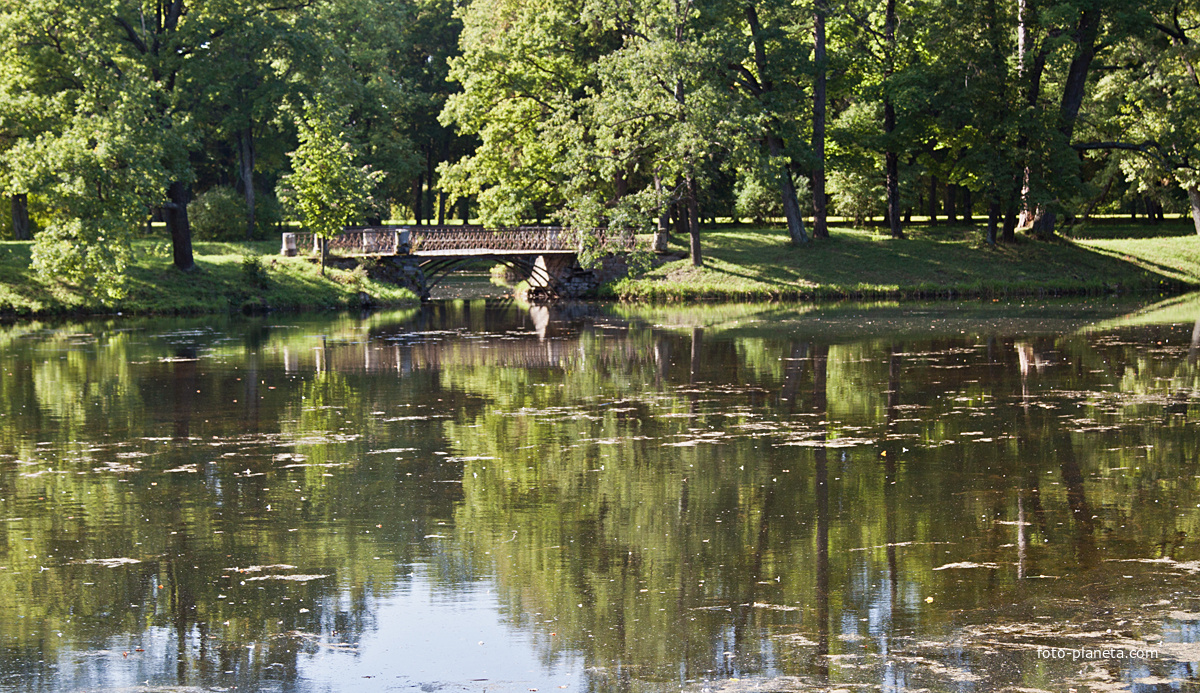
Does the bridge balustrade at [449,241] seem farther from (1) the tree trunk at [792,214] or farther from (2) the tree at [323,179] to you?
(1) the tree trunk at [792,214]

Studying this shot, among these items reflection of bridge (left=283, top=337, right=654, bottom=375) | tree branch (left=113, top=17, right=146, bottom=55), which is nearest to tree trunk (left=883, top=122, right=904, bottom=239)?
reflection of bridge (left=283, top=337, right=654, bottom=375)

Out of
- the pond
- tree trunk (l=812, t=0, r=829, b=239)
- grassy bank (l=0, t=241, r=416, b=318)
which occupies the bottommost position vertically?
the pond

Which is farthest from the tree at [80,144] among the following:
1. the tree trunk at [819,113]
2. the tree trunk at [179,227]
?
the tree trunk at [819,113]

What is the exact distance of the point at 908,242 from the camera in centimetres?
4756

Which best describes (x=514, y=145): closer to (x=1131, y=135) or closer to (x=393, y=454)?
(x=1131, y=135)

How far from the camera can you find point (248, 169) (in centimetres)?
5581

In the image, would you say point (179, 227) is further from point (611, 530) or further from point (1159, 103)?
point (1159, 103)

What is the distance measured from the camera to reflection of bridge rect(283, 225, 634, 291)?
151 ft

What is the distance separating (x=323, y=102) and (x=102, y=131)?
9.29m

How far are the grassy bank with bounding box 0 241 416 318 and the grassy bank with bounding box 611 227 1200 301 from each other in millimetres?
10471

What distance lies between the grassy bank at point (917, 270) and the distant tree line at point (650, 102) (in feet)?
4.56

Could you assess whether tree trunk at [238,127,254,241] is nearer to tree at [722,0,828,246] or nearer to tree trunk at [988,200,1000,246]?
tree at [722,0,828,246]

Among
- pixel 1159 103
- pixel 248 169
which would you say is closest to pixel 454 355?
pixel 1159 103

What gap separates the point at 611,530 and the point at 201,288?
34.5m
